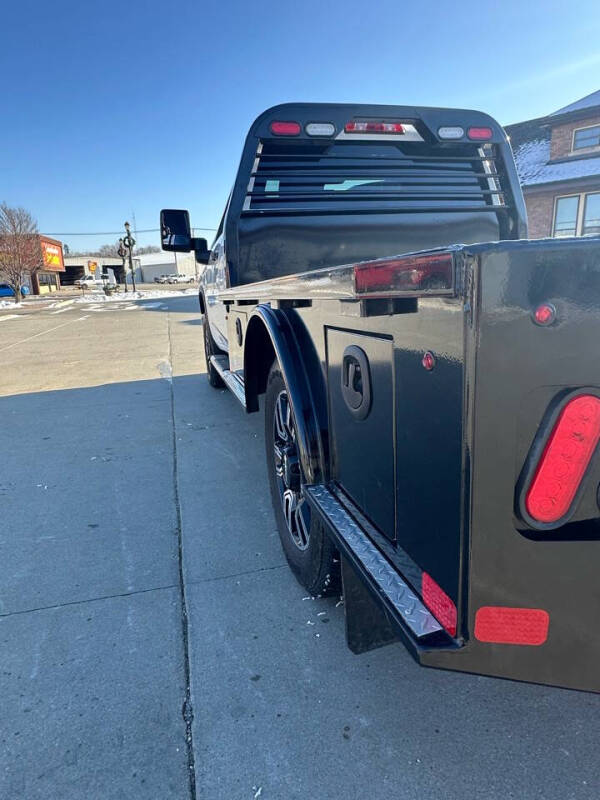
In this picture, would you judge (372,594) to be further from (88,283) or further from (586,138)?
(88,283)

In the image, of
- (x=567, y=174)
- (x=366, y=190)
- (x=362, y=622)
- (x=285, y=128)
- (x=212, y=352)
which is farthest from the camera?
(x=567, y=174)

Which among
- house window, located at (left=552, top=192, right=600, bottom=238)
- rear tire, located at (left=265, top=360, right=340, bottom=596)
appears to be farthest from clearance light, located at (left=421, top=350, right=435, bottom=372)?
house window, located at (left=552, top=192, right=600, bottom=238)

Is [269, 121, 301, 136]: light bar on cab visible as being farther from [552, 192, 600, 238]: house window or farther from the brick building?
[552, 192, 600, 238]: house window

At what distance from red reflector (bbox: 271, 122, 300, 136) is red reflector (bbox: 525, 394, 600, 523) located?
10.1ft

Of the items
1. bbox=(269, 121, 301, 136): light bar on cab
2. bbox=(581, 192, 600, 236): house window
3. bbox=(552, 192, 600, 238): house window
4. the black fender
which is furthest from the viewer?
bbox=(552, 192, 600, 238): house window

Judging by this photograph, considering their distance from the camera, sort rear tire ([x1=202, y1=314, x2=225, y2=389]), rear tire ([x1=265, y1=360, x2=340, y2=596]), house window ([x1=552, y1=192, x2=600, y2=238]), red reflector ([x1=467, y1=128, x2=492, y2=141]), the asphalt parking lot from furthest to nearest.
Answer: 1. house window ([x1=552, y1=192, x2=600, y2=238])
2. rear tire ([x1=202, y1=314, x2=225, y2=389])
3. red reflector ([x1=467, y1=128, x2=492, y2=141])
4. rear tire ([x1=265, y1=360, x2=340, y2=596])
5. the asphalt parking lot

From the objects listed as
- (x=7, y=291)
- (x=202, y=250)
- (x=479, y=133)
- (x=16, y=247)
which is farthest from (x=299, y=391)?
→ (x=7, y=291)

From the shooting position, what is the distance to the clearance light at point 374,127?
353 centimetres

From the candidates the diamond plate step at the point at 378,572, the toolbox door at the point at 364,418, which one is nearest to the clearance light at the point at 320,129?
the toolbox door at the point at 364,418

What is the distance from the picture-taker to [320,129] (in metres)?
3.45

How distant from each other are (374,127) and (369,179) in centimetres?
34

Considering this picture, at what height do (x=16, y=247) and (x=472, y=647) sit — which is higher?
(x=16, y=247)

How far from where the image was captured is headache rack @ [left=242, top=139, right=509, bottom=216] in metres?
3.57

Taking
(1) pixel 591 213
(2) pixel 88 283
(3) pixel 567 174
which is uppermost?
(3) pixel 567 174
